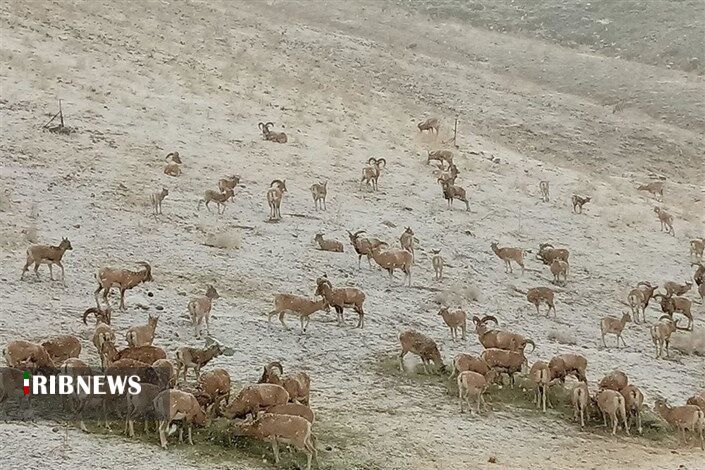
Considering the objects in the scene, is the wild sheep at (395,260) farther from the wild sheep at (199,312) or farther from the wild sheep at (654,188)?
the wild sheep at (654,188)

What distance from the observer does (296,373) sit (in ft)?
39.6

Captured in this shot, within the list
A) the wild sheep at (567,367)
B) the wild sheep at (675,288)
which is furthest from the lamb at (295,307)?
the wild sheep at (675,288)

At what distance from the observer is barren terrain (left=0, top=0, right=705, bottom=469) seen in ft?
37.4

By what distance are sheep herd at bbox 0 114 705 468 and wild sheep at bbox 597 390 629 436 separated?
0.05ft

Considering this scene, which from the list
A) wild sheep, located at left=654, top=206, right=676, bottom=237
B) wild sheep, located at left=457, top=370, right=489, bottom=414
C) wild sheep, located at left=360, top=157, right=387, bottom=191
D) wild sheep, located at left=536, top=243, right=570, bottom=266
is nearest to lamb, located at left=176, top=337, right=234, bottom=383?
wild sheep, located at left=457, top=370, right=489, bottom=414

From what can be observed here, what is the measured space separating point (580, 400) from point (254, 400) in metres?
5.04

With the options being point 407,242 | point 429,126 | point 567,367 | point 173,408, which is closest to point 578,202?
point 429,126

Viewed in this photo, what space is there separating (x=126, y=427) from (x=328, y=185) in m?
14.5

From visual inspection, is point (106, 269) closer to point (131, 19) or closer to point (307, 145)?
point (307, 145)

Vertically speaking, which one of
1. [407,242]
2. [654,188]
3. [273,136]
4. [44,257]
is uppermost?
[273,136]

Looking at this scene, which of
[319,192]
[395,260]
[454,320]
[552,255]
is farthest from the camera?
[319,192]

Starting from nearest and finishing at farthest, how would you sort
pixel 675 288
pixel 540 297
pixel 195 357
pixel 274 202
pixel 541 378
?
pixel 195 357 → pixel 541 378 → pixel 540 297 → pixel 675 288 → pixel 274 202

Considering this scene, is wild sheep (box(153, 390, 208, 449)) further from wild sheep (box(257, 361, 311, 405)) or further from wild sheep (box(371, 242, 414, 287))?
wild sheep (box(371, 242, 414, 287))

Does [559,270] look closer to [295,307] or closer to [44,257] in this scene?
[295,307]
